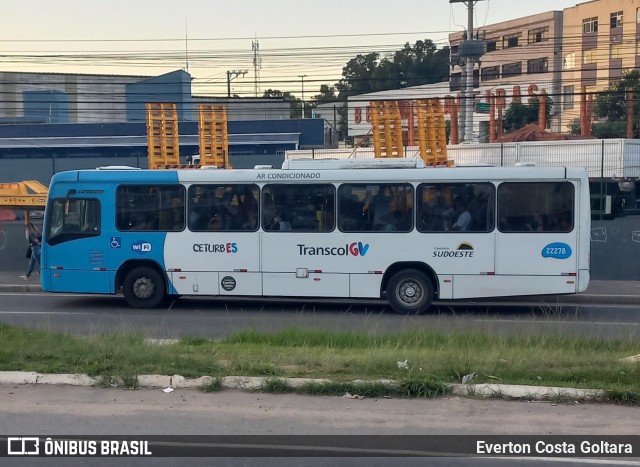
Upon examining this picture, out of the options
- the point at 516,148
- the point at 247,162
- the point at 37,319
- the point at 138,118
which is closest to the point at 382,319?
the point at 37,319

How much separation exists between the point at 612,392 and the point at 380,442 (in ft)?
8.12

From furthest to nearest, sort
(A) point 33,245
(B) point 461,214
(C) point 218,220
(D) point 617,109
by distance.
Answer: (D) point 617,109 < (A) point 33,245 < (C) point 218,220 < (B) point 461,214

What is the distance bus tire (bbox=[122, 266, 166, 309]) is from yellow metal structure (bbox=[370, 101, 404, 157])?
13791mm

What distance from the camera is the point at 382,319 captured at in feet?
47.7

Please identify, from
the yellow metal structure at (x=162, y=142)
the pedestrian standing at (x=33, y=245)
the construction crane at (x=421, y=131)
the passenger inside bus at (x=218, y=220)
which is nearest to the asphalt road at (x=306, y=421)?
the passenger inside bus at (x=218, y=220)

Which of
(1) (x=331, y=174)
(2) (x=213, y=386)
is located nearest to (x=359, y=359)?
(2) (x=213, y=386)

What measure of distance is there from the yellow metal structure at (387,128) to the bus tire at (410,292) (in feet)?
43.7

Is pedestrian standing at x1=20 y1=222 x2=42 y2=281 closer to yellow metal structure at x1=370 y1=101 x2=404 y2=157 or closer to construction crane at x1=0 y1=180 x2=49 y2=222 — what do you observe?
construction crane at x1=0 y1=180 x2=49 y2=222

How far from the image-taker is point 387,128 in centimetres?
2872

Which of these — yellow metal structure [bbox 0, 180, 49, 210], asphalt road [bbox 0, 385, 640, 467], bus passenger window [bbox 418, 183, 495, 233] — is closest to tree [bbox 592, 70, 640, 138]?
yellow metal structure [bbox 0, 180, 49, 210]

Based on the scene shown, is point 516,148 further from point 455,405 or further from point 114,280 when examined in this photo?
point 455,405

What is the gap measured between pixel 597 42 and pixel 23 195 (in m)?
48.0

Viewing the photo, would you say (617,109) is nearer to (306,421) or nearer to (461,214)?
(461,214)

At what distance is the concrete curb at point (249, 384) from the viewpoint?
759cm
